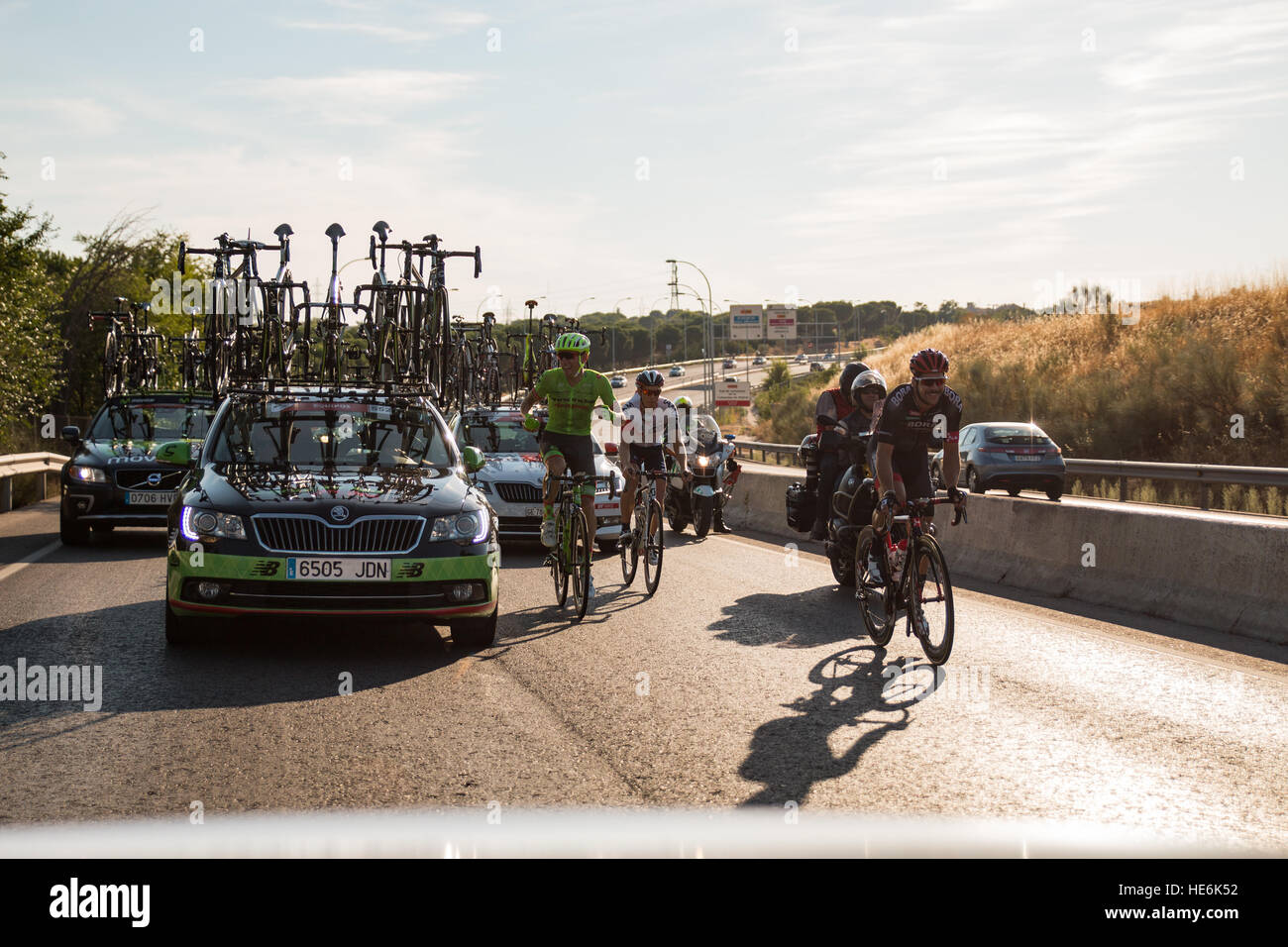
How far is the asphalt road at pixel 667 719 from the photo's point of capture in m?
5.41

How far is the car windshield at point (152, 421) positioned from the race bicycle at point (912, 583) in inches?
407

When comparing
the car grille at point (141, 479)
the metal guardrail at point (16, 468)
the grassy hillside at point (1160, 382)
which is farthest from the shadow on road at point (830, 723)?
the grassy hillside at point (1160, 382)

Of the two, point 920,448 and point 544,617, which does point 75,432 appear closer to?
point 544,617

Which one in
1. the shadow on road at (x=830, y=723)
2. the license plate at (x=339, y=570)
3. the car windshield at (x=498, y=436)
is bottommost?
the shadow on road at (x=830, y=723)

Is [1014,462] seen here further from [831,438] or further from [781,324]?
[781,324]

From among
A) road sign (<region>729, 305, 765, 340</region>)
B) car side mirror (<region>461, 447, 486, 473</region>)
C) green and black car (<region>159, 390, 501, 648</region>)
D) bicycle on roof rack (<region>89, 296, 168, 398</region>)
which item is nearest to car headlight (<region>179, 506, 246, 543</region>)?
green and black car (<region>159, 390, 501, 648</region>)

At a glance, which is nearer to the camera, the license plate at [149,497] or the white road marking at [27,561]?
the white road marking at [27,561]

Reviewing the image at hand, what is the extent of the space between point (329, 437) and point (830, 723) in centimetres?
474

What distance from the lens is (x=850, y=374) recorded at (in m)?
13.0

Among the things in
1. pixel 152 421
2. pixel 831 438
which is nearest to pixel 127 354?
pixel 152 421

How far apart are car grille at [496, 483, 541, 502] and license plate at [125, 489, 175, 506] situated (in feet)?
11.9

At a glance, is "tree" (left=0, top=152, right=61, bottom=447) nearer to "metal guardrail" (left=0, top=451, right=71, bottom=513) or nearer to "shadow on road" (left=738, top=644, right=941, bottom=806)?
"metal guardrail" (left=0, top=451, right=71, bottom=513)

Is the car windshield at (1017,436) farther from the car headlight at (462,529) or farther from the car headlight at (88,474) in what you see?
the car headlight at (462,529)
